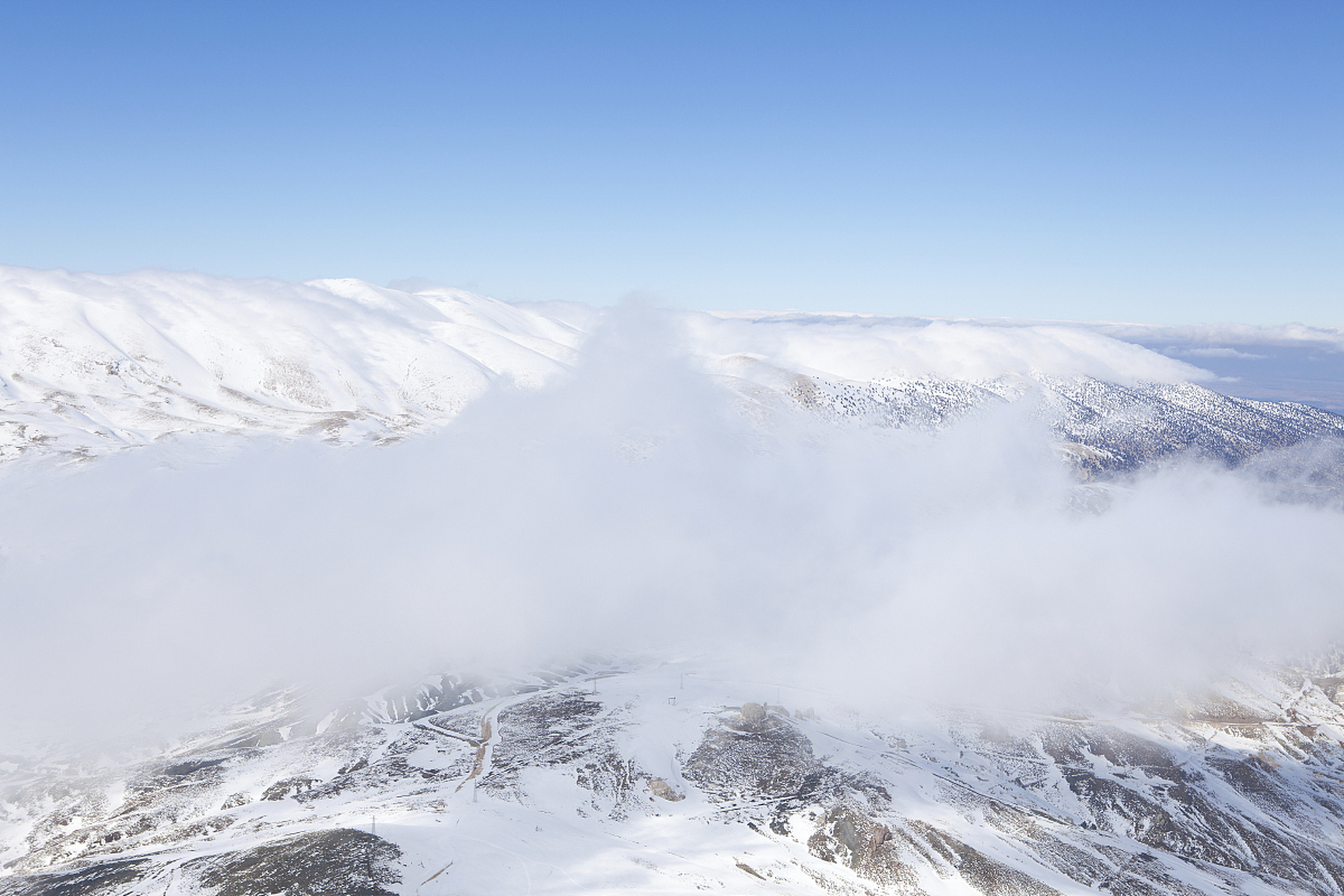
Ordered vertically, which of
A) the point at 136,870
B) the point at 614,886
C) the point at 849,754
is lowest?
the point at 849,754

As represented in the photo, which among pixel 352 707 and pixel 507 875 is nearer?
pixel 507 875

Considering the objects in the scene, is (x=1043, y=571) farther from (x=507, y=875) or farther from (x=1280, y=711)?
(x=507, y=875)

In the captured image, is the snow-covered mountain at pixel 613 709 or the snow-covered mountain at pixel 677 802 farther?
the snow-covered mountain at pixel 613 709

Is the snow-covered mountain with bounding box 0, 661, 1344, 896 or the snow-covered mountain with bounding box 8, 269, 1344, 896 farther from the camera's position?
the snow-covered mountain with bounding box 8, 269, 1344, 896

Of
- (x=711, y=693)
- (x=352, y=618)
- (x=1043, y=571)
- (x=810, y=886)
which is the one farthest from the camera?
(x=1043, y=571)

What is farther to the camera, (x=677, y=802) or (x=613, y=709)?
(x=613, y=709)

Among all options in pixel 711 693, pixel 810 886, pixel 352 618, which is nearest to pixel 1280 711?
pixel 711 693

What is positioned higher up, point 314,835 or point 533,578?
point 314,835

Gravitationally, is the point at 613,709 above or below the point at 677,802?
below
